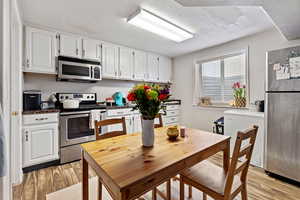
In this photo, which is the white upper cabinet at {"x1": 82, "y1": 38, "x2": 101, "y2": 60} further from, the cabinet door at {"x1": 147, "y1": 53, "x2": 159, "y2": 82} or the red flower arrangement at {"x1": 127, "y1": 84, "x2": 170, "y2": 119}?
the red flower arrangement at {"x1": 127, "y1": 84, "x2": 170, "y2": 119}

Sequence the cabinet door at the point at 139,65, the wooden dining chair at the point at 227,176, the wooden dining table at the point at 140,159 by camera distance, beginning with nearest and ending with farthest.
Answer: the wooden dining table at the point at 140,159 < the wooden dining chair at the point at 227,176 < the cabinet door at the point at 139,65

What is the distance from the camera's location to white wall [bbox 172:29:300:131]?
8.66 feet

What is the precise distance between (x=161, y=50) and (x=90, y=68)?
1.88 meters

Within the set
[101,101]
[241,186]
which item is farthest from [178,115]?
[241,186]

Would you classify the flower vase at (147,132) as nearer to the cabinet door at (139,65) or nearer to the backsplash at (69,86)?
the backsplash at (69,86)

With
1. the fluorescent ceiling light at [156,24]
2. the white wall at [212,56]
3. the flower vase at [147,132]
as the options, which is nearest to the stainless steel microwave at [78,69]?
the fluorescent ceiling light at [156,24]

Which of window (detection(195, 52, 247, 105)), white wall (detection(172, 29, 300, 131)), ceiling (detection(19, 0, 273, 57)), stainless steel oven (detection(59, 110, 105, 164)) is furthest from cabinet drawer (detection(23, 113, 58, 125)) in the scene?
window (detection(195, 52, 247, 105))

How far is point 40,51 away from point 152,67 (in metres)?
2.48

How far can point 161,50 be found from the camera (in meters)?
3.85

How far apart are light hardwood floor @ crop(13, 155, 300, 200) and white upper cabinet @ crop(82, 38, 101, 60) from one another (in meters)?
2.09

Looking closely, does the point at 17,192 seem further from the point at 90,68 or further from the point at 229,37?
the point at 229,37

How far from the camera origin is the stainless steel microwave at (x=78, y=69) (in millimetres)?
2643

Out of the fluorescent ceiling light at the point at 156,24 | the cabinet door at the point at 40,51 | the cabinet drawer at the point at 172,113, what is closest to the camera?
the fluorescent ceiling light at the point at 156,24

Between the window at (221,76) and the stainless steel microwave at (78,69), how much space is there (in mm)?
2601
